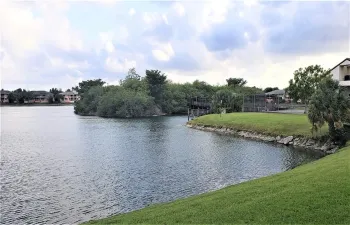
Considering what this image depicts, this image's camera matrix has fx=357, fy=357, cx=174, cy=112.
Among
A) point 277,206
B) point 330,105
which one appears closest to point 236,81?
point 330,105

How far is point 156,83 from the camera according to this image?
150 metres

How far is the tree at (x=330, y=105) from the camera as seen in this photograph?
41.0 meters

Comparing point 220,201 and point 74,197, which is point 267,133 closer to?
point 74,197

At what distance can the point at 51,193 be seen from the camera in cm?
2559

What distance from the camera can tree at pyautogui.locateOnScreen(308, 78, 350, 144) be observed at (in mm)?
41000

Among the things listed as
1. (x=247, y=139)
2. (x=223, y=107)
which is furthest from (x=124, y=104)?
(x=247, y=139)

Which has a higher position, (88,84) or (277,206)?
(88,84)

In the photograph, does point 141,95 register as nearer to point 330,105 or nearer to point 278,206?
point 330,105

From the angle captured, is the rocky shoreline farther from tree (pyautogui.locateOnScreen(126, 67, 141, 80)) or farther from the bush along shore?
tree (pyautogui.locateOnScreen(126, 67, 141, 80))

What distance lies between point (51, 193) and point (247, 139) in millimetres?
37767

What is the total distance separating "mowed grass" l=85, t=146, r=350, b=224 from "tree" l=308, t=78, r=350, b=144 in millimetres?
25514

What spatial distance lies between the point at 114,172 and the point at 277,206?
21199 millimetres

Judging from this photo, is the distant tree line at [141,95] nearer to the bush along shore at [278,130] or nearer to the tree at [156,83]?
the tree at [156,83]

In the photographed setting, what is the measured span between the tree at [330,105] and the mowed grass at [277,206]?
25514 millimetres
